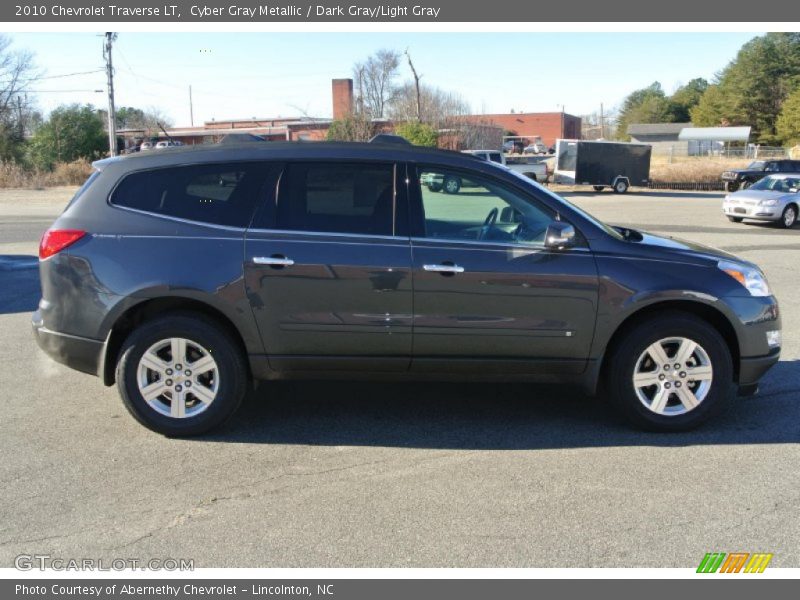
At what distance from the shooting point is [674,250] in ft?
16.4

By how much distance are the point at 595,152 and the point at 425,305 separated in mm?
36423

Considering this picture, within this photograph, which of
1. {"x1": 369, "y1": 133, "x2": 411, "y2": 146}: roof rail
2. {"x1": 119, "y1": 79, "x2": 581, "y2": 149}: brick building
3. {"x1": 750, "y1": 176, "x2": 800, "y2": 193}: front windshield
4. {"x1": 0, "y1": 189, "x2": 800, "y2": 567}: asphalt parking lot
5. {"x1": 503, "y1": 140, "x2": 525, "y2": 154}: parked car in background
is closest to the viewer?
{"x1": 0, "y1": 189, "x2": 800, "y2": 567}: asphalt parking lot

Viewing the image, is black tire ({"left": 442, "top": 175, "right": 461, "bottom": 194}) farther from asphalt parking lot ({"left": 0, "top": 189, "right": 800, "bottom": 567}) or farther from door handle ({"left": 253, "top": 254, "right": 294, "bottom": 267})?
asphalt parking lot ({"left": 0, "top": 189, "right": 800, "bottom": 567})

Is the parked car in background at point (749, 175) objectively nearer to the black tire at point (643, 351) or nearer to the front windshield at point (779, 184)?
the front windshield at point (779, 184)

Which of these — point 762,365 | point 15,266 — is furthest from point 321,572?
point 15,266

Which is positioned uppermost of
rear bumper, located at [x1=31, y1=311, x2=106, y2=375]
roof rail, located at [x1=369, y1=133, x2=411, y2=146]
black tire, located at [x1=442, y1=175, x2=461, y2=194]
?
roof rail, located at [x1=369, y1=133, x2=411, y2=146]

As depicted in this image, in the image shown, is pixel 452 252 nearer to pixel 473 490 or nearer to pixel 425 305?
pixel 425 305

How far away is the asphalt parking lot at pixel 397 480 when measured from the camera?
11.6 ft

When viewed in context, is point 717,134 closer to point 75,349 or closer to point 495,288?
point 495,288

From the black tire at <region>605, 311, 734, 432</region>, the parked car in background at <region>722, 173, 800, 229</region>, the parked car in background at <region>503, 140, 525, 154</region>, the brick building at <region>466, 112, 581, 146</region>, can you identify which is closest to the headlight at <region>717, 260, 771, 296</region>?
the black tire at <region>605, 311, 734, 432</region>

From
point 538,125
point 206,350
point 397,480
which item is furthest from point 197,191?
point 538,125

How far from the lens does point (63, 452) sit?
462 centimetres

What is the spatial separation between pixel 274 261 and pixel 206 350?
731 mm

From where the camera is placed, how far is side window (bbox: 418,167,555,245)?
486cm
